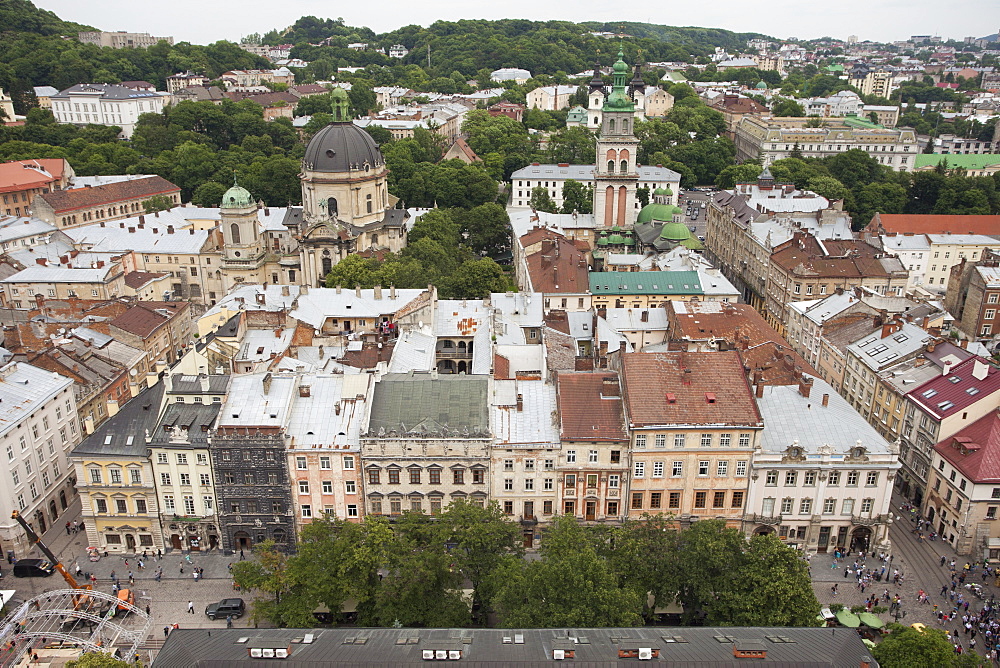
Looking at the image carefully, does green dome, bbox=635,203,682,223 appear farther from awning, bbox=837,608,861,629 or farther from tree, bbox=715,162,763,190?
awning, bbox=837,608,861,629

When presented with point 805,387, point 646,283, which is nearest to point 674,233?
point 646,283

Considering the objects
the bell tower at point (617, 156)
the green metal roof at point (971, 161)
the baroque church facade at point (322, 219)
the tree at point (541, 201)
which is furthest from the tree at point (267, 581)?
the green metal roof at point (971, 161)

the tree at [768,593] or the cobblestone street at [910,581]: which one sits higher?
the tree at [768,593]

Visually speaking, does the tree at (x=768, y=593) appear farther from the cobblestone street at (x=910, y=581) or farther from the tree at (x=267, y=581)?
the tree at (x=267, y=581)

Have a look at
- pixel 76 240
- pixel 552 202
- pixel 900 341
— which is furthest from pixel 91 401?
pixel 552 202

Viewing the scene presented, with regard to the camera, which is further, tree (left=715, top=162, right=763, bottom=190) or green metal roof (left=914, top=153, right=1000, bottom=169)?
green metal roof (left=914, top=153, right=1000, bottom=169)

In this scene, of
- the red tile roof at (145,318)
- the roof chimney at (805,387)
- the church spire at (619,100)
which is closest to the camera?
the roof chimney at (805,387)

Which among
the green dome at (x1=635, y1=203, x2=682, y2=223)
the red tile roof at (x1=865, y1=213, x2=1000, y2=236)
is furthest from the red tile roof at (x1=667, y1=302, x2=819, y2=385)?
the red tile roof at (x1=865, y1=213, x2=1000, y2=236)

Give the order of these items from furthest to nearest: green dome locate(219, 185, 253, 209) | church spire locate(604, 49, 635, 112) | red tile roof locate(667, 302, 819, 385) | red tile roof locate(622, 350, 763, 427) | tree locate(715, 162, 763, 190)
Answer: tree locate(715, 162, 763, 190) < church spire locate(604, 49, 635, 112) < green dome locate(219, 185, 253, 209) < red tile roof locate(667, 302, 819, 385) < red tile roof locate(622, 350, 763, 427)
